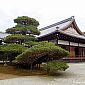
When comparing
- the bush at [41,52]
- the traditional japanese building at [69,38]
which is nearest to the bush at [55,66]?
the bush at [41,52]

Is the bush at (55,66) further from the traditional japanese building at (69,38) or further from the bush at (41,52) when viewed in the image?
the traditional japanese building at (69,38)

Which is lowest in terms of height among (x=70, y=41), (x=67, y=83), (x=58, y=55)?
(x=67, y=83)

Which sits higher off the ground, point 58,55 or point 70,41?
point 70,41

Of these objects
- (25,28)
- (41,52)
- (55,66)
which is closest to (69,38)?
(25,28)

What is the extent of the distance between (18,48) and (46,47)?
309 cm

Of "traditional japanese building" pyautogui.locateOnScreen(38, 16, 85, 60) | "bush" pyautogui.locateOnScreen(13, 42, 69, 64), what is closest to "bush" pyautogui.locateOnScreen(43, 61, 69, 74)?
"bush" pyautogui.locateOnScreen(13, 42, 69, 64)

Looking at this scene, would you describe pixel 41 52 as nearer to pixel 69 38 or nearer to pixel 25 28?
pixel 25 28

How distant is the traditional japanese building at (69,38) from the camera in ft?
84.3

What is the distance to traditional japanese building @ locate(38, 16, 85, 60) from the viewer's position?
25.7 m

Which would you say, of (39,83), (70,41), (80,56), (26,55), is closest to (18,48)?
(26,55)

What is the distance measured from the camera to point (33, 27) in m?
17.9

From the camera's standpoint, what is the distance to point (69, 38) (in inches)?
1077

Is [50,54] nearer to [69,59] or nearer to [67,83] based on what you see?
[67,83]

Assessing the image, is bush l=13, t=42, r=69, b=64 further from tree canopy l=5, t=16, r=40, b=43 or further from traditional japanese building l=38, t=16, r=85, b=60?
traditional japanese building l=38, t=16, r=85, b=60
